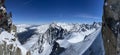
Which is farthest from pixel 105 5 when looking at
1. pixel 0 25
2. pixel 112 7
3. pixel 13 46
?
pixel 0 25

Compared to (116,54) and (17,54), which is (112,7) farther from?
(17,54)

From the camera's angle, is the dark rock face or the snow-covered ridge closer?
the dark rock face

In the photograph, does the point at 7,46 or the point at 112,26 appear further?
the point at 7,46

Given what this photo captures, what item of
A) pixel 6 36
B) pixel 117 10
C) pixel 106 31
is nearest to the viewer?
pixel 117 10

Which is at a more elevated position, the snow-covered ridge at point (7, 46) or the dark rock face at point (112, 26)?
the dark rock face at point (112, 26)

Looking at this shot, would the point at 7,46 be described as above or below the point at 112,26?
below

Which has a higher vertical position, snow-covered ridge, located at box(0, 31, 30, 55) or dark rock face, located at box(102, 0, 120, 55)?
dark rock face, located at box(102, 0, 120, 55)

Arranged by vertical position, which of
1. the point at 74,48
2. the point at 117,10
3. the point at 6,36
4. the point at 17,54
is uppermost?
the point at 117,10

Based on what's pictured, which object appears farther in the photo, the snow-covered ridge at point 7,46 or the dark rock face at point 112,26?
the snow-covered ridge at point 7,46
